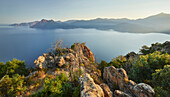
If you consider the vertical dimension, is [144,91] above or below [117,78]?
above

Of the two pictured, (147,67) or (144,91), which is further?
(147,67)

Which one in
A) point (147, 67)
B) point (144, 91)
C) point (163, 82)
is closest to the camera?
point (144, 91)

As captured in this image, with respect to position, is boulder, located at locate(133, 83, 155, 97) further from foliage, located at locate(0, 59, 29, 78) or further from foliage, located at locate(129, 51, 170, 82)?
foliage, located at locate(0, 59, 29, 78)

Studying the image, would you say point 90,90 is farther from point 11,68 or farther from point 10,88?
point 11,68

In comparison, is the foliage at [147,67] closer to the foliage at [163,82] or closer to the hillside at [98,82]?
the hillside at [98,82]

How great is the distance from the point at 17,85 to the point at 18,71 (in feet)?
23.3

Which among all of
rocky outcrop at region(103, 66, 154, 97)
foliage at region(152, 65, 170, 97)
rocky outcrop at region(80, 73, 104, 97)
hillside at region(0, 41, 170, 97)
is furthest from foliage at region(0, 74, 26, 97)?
foliage at region(152, 65, 170, 97)

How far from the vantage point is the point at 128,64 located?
2259 centimetres

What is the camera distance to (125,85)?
1095cm

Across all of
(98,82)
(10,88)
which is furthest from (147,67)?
(10,88)

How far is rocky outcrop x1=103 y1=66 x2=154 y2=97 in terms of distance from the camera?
27.7 ft

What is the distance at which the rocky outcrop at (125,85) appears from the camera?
8451 mm

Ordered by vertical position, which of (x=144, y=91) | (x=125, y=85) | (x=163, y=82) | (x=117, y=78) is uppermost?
(x=163, y=82)

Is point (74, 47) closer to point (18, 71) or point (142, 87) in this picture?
point (18, 71)
